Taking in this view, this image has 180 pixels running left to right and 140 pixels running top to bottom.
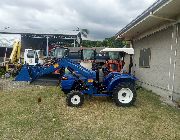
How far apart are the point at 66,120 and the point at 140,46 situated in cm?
1059

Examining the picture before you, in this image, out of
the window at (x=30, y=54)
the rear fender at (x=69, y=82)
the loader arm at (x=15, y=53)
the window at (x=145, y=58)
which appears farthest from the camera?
the window at (x=30, y=54)

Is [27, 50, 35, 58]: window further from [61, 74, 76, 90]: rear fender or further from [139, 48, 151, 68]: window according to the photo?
[61, 74, 76, 90]: rear fender

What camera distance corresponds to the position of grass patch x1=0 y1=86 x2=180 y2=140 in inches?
261

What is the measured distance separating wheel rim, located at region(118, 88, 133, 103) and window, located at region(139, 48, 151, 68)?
203 inches

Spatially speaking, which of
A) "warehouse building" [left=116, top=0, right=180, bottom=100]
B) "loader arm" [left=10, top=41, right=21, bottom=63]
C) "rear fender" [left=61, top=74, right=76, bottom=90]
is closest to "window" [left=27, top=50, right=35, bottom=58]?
"loader arm" [left=10, top=41, right=21, bottom=63]

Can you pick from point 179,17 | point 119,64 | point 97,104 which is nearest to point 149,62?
point 119,64

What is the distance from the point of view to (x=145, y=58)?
52.1ft

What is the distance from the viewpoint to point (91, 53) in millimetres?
20156

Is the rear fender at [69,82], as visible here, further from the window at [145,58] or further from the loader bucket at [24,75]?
the window at [145,58]

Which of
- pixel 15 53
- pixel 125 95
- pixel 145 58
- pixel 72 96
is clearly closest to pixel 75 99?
pixel 72 96

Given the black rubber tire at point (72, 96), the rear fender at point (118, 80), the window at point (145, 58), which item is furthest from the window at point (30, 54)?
the black rubber tire at point (72, 96)

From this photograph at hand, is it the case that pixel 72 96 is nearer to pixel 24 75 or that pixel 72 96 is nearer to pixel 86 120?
pixel 24 75

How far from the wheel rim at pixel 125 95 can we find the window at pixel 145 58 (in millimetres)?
5164

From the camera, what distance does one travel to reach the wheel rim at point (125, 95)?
33.1 ft
